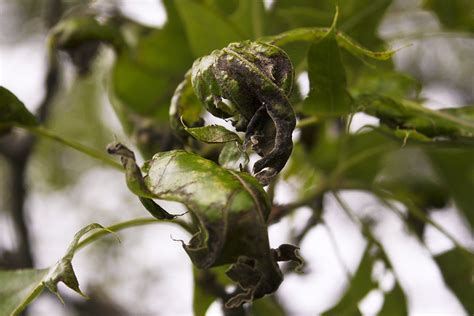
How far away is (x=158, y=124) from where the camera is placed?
41.8 inches

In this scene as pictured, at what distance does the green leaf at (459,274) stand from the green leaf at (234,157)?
21.0 inches

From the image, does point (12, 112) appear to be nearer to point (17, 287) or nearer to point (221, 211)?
point (17, 287)

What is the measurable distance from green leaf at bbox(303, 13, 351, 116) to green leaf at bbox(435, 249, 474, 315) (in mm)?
366

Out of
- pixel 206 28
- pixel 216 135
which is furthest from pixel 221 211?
pixel 206 28

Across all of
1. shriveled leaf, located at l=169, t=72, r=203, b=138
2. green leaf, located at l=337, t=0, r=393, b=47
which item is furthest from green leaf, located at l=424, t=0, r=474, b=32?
shriveled leaf, located at l=169, t=72, r=203, b=138

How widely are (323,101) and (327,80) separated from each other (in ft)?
0.09

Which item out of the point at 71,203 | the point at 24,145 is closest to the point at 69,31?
the point at 24,145

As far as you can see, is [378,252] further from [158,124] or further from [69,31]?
[69,31]

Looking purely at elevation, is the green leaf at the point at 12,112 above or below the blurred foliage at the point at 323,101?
above

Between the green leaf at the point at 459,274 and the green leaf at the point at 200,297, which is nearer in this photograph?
the green leaf at the point at 200,297

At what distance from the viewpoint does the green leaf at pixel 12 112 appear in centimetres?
82

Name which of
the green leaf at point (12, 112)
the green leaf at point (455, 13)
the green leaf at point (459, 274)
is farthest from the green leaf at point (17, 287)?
the green leaf at point (455, 13)

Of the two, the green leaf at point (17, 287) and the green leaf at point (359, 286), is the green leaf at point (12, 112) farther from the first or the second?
the green leaf at point (359, 286)

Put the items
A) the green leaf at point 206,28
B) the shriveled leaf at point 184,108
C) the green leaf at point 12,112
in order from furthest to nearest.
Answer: the green leaf at point 206,28, the green leaf at point 12,112, the shriveled leaf at point 184,108
